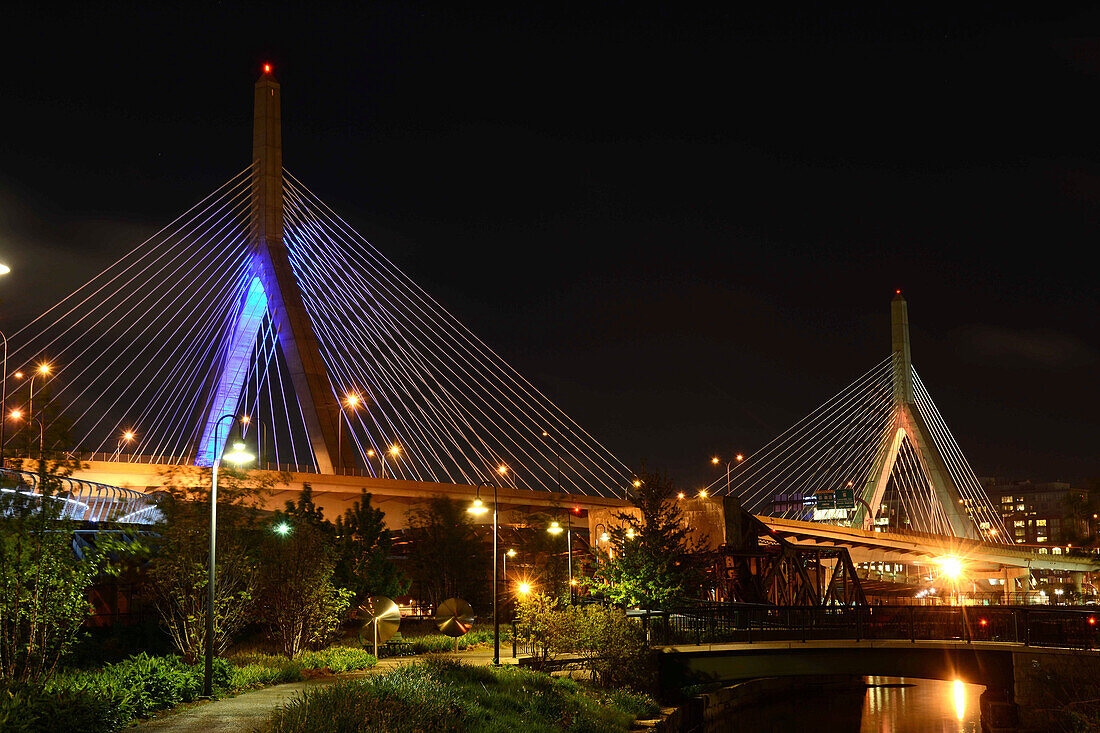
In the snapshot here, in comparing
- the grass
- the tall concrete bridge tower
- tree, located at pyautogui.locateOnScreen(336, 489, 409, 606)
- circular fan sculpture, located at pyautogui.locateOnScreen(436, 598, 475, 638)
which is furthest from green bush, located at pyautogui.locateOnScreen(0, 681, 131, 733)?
the tall concrete bridge tower

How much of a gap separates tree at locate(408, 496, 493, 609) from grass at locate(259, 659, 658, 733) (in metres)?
26.9

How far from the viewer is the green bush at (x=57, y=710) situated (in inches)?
573

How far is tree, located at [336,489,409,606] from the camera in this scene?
38.3 meters

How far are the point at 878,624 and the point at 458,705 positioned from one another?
1760 centimetres

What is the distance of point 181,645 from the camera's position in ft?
83.7

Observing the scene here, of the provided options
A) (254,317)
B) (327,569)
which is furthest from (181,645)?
(254,317)

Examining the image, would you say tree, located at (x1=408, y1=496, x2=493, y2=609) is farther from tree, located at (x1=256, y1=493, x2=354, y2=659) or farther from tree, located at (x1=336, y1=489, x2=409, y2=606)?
tree, located at (x1=256, y1=493, x2=354, y2=659)

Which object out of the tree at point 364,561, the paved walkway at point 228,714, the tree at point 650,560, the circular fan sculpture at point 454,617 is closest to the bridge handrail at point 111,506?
the tree at point 364,561

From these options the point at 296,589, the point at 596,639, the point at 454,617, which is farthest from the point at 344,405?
the point at 596,639

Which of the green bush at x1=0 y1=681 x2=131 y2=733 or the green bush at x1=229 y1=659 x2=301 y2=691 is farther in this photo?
the green bush at x1=229 y1=659 x2=301 y2=691

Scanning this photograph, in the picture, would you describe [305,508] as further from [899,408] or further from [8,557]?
[899,408]

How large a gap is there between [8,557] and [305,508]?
23.4 meters

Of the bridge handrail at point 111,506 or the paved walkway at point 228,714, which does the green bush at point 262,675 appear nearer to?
the paved walkway at point 228,714

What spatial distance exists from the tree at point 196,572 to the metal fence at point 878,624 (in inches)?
453
